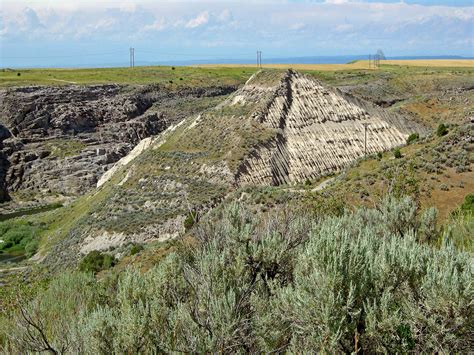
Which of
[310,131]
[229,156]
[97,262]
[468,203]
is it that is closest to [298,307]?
[468,203]

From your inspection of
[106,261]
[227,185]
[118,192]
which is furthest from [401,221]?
[118,192]

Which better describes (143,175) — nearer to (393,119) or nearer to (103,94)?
(393,119)

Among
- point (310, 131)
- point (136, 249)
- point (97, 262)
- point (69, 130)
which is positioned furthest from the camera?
point (69, 130)

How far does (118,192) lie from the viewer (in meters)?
53.1

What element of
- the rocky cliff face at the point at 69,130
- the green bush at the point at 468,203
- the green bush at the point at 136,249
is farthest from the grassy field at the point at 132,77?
the green bush at the point at 468,203

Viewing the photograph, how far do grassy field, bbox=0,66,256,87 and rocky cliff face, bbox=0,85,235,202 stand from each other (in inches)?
396

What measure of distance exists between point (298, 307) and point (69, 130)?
302 feet

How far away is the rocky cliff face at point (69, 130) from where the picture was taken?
87569 millimetres

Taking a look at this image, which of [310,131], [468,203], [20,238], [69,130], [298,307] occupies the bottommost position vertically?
[20,238]

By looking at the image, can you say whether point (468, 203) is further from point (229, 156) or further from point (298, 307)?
point (229, 156)

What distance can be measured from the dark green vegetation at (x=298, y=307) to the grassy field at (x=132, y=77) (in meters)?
101

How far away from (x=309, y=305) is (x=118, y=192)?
4484cm

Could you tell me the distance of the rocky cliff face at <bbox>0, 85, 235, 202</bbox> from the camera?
87569mm

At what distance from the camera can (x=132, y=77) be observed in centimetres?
12862
